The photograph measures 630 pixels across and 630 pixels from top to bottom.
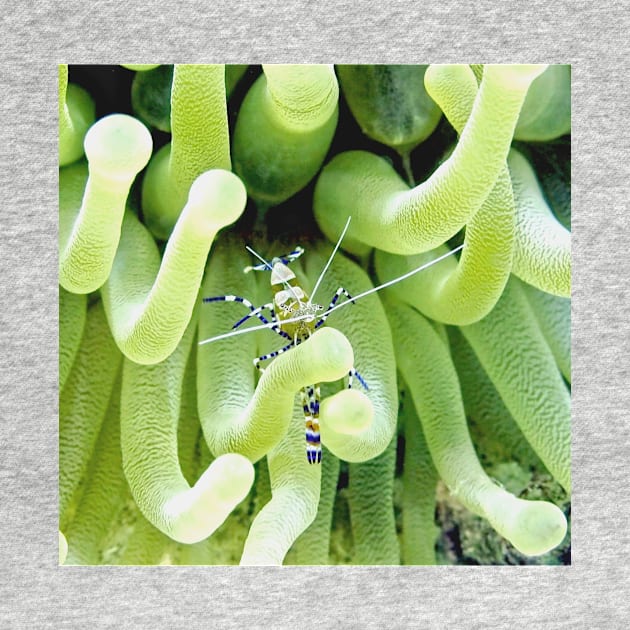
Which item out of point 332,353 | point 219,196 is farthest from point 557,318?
point 219,196

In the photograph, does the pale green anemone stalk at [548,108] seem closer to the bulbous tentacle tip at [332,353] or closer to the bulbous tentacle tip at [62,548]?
the bulbous tentacle tip at [332,353]

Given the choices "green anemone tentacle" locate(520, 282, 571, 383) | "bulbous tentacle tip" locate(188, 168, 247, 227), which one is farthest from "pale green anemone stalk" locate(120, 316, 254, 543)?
"green anemone tentacle" locate(520, 282, 571, 383)

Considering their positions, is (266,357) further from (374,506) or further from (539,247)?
(539,247)

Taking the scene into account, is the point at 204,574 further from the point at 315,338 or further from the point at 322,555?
the point at 315,338

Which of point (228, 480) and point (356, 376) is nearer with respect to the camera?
point (228, 480)

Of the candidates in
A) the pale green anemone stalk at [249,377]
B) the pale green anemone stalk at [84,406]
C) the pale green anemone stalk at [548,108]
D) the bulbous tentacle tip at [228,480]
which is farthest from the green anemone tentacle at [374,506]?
the pale green anemone stalk at [548,108]

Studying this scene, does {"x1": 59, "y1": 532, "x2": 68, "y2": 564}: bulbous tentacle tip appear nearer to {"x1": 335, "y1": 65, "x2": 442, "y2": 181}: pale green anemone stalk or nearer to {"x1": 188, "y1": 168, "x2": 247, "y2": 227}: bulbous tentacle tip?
{"x1": 188, "y1": 168, "x2": 247, "y2": 227}: bulbous tentacle tip
